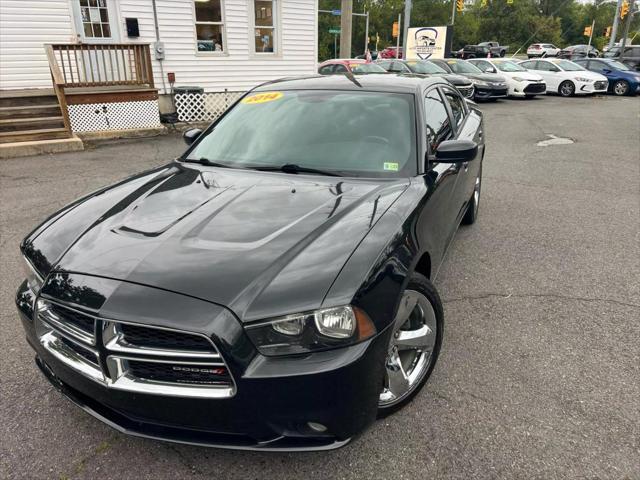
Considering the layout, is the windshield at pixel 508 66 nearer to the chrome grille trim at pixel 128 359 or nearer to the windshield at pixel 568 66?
the windshield at pixel 568 66

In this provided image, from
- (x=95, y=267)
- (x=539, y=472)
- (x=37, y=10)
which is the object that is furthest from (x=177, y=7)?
(x=539, y=472)

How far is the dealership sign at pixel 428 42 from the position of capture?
894 inches

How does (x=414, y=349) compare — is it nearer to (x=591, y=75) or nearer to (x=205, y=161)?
(x=205, y=161)

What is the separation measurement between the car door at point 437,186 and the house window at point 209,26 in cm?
1031

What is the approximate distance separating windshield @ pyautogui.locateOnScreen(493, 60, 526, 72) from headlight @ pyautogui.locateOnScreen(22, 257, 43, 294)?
2076 centimetres

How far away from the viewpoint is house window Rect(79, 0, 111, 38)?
11.1 m

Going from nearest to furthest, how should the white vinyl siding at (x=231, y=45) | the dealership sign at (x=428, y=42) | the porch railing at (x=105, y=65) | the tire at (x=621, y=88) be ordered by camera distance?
the porch railing at (x=105, y=65) → the white vinyl siding at (x=231, y=45) → the tire at (x=621, y=88) → the dealership sign at (x=428, y=42)

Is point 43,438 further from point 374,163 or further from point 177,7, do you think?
point 177,7

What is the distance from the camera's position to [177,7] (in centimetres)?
→ 1205

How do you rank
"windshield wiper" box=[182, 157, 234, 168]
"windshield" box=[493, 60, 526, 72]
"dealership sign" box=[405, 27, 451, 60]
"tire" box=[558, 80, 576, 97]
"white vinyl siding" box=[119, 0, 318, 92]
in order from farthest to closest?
"dealership sign" box=[405, 27, 451, 60]
"tire" box=[558, 80, 576, 97]
"windshield" box=[493, 60, 526, 72]
"white vinyl siding" box=[119, 0, 318, 92]
"windshield wiper" box=[182, 157, 234, 168]

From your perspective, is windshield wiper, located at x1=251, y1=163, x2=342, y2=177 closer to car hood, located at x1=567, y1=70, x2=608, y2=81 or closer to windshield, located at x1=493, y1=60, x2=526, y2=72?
windshield, located at x1=493, y1=60, x2=526, y2=72

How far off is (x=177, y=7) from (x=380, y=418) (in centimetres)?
1233

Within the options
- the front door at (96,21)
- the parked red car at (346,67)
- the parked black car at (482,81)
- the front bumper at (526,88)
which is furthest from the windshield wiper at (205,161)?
the front bumper at (526,88)

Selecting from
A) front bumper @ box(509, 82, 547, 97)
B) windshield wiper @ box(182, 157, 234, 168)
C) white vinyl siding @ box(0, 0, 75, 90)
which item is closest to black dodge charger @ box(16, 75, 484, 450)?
windshield wiper @ box(182, 157, 234, 168)
